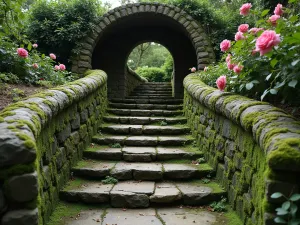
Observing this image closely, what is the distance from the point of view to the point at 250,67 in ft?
9.62

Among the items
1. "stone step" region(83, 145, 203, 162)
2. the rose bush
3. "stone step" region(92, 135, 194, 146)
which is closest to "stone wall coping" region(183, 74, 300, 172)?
the rose bush

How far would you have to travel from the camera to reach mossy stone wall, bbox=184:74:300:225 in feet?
5.91

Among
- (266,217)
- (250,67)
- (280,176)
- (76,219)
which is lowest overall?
(76,219)

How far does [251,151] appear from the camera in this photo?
98.3 inches

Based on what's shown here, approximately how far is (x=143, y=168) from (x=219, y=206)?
116cm

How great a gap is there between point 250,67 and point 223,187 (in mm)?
1371

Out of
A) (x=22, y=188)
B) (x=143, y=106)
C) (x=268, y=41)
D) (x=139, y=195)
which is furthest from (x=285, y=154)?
(x=143, y=106)

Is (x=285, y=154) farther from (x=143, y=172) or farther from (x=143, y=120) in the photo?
(x=143, y=120)

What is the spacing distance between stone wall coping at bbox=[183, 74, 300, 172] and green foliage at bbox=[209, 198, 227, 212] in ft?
3.10

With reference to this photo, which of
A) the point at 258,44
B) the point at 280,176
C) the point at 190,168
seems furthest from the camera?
the point at 190,168

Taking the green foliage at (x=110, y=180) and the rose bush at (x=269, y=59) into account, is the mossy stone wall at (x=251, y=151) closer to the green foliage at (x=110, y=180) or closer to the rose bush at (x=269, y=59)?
the rose bush at (x=269, y=59)

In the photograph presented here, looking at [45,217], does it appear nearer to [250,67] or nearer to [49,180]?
[49,180]

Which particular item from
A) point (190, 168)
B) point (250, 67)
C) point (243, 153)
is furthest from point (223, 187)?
point (250, 67)

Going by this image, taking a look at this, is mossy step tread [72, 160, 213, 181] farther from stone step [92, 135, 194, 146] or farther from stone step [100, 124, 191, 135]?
stone step [100, 124, 191, 135]
